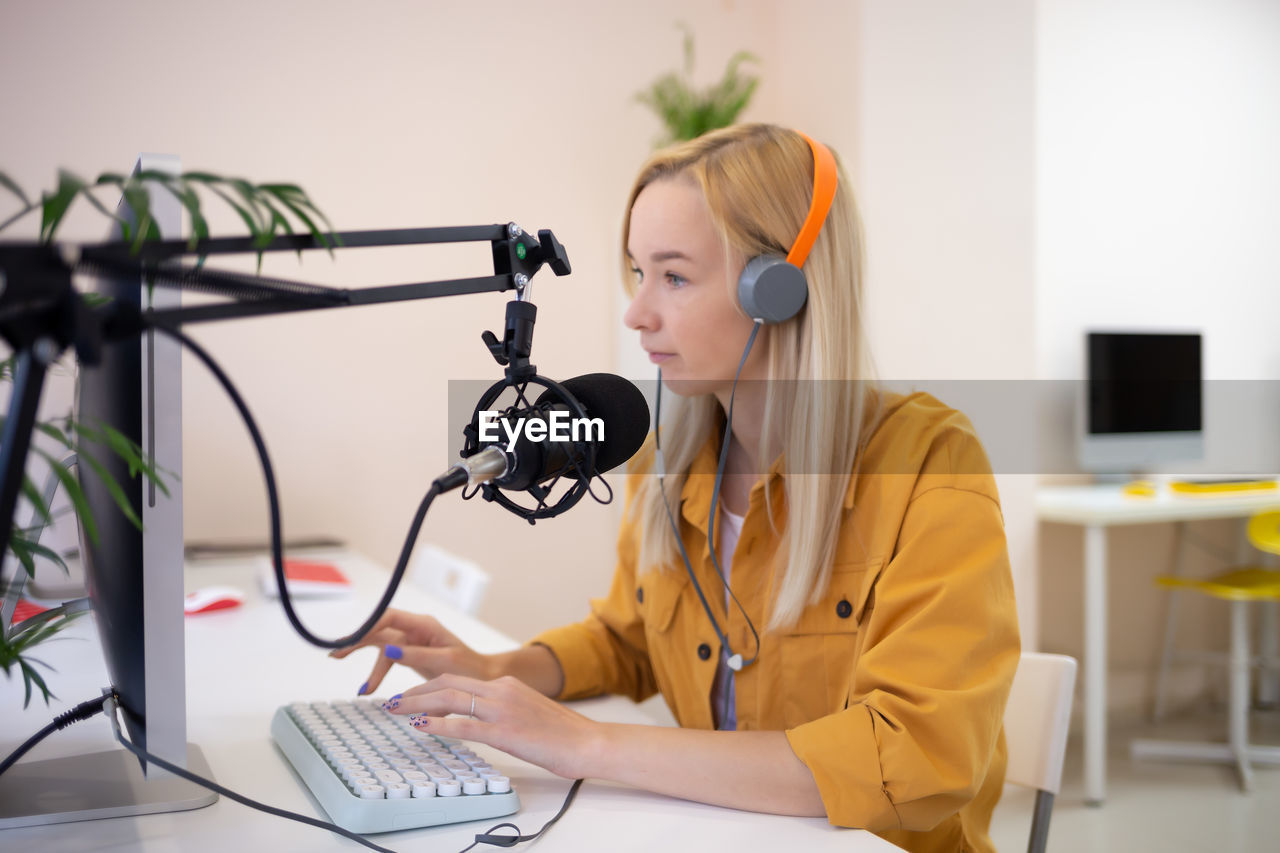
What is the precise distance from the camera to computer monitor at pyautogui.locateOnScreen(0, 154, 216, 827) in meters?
0.67

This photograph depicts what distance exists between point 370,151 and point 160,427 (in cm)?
217

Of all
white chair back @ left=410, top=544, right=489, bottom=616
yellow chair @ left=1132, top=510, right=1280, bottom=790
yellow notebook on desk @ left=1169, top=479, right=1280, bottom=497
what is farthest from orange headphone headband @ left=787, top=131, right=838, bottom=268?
yellow notebook on desk @ left=1169, top=479, right=1280, bottom=497

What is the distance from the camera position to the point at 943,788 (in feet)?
2.54

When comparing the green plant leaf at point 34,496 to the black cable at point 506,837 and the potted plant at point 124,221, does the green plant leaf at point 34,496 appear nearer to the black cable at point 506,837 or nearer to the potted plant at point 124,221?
the potted plant at point 124,221

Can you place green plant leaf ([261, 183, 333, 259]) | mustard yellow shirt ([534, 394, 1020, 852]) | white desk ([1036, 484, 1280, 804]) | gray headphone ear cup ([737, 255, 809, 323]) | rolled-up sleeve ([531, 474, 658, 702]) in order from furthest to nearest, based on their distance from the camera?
1. white desk ([1036, 484, 1280, 804])
2. rolled-up sleeve ([531, 474, 658, 702])
3. gray headphone ear cup ([737, 255, 809, 323])
4. mustard yellow shirt ([534, 394, 1020, 852])
5. green plant leaf ([261, 183, 333, 259])

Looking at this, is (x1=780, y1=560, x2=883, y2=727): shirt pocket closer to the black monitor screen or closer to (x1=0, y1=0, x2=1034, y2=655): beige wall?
(x1=0, y1=0, x2=1034, y2=655): beige wall

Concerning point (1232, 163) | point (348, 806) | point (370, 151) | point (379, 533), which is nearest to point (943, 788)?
point (348, 806)

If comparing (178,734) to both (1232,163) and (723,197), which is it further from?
(1232,163)

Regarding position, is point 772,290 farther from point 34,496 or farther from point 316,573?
point 316,573

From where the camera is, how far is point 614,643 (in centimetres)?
121

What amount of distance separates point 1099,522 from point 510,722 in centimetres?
→ 223

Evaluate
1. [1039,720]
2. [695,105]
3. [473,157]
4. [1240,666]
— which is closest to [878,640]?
[1039,720]

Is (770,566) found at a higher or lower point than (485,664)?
higher

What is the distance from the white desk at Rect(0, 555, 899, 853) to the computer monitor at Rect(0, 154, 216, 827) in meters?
0.03
